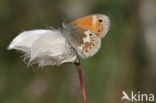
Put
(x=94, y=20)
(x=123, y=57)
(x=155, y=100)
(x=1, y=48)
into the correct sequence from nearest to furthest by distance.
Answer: (x=94, y=20), (x=155, y=100), (x=123, y=57), (x=1, y=48)

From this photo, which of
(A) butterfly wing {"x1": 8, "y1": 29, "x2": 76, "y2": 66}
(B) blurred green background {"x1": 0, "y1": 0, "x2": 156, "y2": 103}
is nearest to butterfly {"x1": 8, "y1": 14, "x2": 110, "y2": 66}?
(A) butterfly wing {"x1": 8, "y1": 29, "x2": 76, "y2": 66}

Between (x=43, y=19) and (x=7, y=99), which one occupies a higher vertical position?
(x=43, y=19)

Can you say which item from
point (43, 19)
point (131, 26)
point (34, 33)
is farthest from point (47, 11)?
point (34, 33)

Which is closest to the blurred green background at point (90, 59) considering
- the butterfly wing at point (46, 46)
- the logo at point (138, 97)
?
the logo at point (138, 97)

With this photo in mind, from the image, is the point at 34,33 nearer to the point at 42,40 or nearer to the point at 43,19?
the point at 42,40

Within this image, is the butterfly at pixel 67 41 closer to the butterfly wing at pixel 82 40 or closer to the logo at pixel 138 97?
the butterfly wing at pixel 82 40
